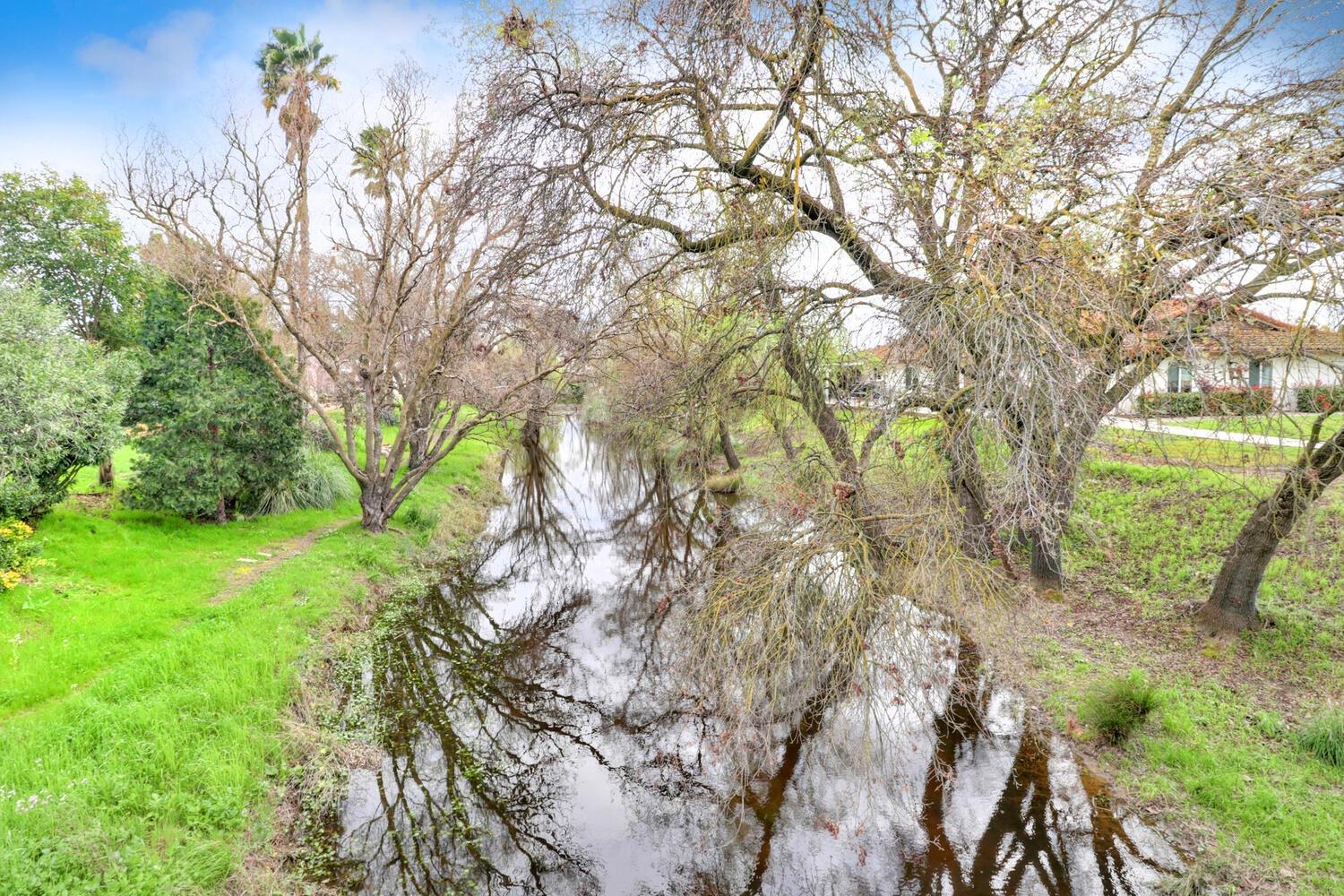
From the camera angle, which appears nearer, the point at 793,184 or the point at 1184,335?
the point at 1184,335

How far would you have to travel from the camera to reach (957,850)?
5133 millimetres

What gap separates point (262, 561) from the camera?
10500mm

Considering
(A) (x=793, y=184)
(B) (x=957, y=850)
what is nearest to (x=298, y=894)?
(B) (x=957, y=850)

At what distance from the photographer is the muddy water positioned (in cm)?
498

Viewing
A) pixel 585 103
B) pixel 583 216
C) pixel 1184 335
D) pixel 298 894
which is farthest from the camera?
pixel 583 216

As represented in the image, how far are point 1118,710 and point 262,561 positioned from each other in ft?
41.1

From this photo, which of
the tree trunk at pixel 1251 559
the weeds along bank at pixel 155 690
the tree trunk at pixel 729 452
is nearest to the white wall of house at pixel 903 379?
the tree trunk at pixel 1251 559

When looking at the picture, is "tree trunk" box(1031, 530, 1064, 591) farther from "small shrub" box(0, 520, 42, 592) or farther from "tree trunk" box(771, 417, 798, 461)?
"small shrub" box(0, 520, 42, 592)

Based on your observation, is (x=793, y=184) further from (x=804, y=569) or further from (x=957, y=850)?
(x=957, y=850)

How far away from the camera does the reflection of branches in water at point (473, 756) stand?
5.15 metres

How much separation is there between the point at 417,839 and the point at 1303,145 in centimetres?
943

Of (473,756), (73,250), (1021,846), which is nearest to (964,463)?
(1021,846)

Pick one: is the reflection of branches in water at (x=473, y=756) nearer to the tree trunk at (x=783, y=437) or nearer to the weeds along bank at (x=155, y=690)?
the weeds along bank at (x=155, y=690)

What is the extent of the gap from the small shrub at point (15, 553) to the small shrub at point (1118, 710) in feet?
42.3
